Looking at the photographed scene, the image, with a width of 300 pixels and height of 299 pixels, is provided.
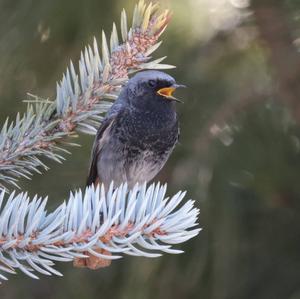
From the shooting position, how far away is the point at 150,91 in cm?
304

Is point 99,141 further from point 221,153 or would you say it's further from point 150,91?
point 221,153

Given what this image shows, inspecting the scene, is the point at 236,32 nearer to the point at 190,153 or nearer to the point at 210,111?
the point at 210,111

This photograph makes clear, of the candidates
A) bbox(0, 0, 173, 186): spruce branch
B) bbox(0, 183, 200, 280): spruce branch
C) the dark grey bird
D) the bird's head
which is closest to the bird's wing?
the dark grey bird

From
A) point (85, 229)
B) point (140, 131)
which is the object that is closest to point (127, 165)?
point (140, 131)

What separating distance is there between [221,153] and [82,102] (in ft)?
4.70

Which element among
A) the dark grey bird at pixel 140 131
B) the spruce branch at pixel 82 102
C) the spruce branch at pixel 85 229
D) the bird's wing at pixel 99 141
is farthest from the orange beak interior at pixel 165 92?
the spruce branch at pixel 85 229

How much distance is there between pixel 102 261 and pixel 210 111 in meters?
1.30

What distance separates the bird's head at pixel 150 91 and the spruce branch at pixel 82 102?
3.51 ft

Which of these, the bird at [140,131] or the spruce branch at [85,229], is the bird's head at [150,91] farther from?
the spruce branch at [85,229]

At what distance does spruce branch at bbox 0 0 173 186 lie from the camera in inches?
70.5

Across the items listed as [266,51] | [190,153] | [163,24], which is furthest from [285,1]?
[163,24]

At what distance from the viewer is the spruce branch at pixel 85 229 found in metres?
1.33

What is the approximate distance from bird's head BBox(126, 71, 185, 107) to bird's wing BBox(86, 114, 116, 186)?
0.13 metres

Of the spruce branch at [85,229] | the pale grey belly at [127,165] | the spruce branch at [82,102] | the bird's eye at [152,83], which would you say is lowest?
the spruce branch at [85,229]
